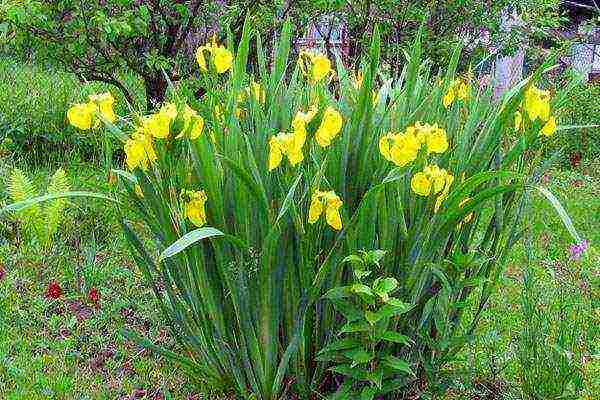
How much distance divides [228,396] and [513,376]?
982mm

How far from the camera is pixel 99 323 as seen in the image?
10.4ft

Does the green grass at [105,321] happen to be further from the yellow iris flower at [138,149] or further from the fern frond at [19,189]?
the yellow iris flower at [138,149]

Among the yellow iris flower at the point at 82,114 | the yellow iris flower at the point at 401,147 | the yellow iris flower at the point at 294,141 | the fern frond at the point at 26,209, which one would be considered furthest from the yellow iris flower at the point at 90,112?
the fern frond at the point at 26,209

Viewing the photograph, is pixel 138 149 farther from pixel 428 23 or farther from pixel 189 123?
pixel 428 23

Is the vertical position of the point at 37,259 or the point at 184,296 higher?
the point at 184,296

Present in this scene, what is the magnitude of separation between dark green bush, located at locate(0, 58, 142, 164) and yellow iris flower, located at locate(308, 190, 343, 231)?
301 centimetres

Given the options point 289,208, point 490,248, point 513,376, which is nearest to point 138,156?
point 289,208

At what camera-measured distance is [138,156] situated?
2.07 metres

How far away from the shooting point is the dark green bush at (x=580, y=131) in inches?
249

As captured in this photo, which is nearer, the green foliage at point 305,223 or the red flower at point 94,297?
the green foliage at point 305,223

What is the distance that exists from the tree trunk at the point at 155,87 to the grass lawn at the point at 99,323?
1.32m

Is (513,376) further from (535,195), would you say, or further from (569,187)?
(569,187)

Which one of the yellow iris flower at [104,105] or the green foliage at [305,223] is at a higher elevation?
the yellow iris flower at [104,105]

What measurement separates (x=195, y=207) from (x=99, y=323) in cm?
123
